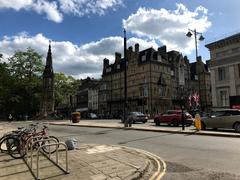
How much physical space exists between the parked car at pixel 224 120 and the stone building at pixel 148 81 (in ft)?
168

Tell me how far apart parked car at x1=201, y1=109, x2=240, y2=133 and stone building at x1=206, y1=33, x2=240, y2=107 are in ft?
Result: 75.0

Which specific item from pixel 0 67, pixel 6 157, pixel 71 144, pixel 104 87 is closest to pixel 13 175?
pixel 6 157

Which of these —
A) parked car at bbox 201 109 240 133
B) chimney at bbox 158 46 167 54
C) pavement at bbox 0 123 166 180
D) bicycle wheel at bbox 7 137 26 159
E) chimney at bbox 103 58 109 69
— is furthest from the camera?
chimney at bbox 103 58 109 69

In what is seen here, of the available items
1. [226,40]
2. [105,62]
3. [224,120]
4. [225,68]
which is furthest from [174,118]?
[105,62]

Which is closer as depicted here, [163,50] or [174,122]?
[174,122]

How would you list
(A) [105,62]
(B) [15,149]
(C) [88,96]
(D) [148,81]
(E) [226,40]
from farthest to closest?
(C) [88,96], (A) [105,62], (D) [148,81], (E) [226,40], (B) [15,149]

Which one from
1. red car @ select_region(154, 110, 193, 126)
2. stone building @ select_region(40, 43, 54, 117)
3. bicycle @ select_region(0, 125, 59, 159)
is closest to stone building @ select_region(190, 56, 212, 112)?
stone building @ select_region(40, 43, 54, 117)

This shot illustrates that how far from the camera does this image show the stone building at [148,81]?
77.8 m

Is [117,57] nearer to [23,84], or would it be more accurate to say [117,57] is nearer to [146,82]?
[146,82]

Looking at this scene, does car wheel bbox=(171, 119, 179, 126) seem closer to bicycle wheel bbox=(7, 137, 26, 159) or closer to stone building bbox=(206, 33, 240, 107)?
stone building bbox=(206, 33, 240, 107)

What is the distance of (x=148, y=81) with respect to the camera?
3059 inches

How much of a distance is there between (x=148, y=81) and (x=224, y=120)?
55551 mm

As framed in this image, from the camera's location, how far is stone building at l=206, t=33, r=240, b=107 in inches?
1737

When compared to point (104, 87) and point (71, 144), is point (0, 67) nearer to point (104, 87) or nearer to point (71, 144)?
point (71, 144)
